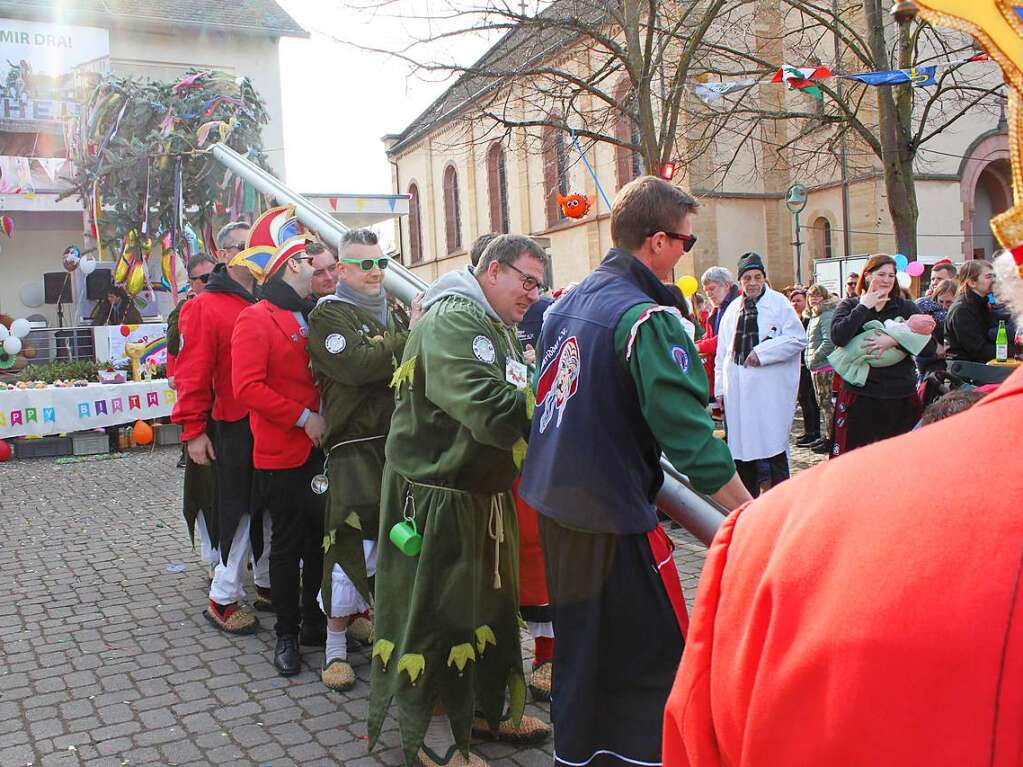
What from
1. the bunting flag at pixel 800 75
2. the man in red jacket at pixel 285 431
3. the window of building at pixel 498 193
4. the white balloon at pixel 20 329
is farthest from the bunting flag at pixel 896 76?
the window of building at pixel 498 193

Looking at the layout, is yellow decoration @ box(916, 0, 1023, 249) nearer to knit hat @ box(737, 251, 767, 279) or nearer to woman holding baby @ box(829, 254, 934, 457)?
woman holding baby @ box(829, 254, 934, 457)

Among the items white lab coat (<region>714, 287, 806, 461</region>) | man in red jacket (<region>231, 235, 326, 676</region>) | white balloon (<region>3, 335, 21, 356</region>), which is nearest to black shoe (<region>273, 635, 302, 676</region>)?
man in red jacket (<region>231, 235, 326, 676</region>)

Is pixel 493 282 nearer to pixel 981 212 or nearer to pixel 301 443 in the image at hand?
pixel 301 443

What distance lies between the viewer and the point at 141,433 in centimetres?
1187

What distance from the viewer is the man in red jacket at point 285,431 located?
425 centimetres

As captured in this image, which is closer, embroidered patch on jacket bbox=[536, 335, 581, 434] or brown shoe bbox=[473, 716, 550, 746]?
embroidered patch on jacket bbox=[536, 335, 581, 434]

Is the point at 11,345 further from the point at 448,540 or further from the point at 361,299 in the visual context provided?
the point at 448,540

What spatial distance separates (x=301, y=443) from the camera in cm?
435

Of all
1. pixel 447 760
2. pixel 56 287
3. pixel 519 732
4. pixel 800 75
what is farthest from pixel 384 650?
pixel 56 287

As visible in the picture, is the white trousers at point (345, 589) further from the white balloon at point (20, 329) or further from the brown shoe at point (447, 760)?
the white balloon at point (20, 329)

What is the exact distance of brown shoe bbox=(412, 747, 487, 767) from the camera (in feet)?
10.6

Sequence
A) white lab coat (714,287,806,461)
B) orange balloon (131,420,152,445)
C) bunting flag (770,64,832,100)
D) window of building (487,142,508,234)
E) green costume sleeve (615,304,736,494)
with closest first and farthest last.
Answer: green costume sleeve (615,304,736,494), white lab coat (714,287,806,461), bunting flag (770,64,832,100), orange balloon (131,420,152,445), window of building (487,142,508,234)

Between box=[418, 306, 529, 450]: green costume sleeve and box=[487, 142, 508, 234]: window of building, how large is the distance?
37.6 m

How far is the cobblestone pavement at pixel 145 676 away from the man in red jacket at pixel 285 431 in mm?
397
